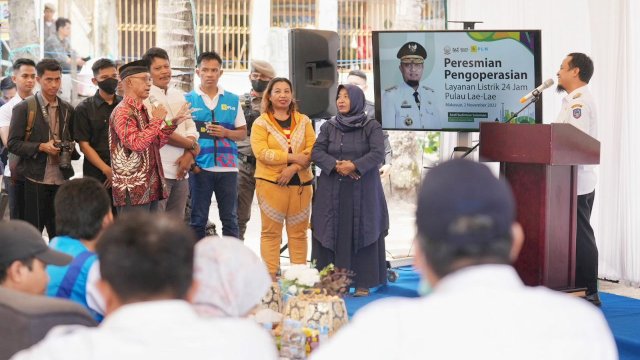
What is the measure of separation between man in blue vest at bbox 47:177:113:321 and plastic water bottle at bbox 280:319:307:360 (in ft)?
2.46

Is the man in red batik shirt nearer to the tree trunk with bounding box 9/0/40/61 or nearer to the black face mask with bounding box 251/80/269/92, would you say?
the black face mask with bounding box 251/80/269/92

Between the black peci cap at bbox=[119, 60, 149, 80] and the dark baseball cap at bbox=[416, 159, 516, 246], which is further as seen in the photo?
the black peci cap at bbox=[119, 60, 149, 80]

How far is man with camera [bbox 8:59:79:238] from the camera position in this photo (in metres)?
5.86

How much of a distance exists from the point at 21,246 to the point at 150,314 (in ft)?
3.79

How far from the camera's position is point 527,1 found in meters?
7.18

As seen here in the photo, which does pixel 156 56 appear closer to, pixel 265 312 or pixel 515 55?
pixel 515 55

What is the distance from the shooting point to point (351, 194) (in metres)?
6.14

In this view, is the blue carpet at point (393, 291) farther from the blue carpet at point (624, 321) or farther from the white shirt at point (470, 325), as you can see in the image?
the white shirt at point (470, 325)

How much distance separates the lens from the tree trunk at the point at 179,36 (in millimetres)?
8875

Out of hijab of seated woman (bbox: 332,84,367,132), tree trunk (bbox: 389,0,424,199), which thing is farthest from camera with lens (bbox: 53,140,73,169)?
tree trunk (bbox: 389,0,424,199)

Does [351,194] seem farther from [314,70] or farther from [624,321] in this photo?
[624,321]

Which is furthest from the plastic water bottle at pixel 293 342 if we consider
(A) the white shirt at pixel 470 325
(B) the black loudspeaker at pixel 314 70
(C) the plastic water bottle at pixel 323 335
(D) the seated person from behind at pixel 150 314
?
(B) the black loudspeaker at pixel 314 70

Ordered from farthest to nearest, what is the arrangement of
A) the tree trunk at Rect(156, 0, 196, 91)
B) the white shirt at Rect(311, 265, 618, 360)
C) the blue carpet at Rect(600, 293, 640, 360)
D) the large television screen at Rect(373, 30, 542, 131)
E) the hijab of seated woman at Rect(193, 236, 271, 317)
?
the tree trunk at Rect(156, 0, 196, 91) < the large television screen at Rect(373, 30, 542, 131) < the blue carpet at Rect(600, 293, 640, 360) < the hijab of seated woman at Rect(193, 236, 271, 317) < the white shirt at Rect(311, 265, 618, 360)

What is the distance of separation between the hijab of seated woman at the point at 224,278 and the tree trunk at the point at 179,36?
6849 millimetres
